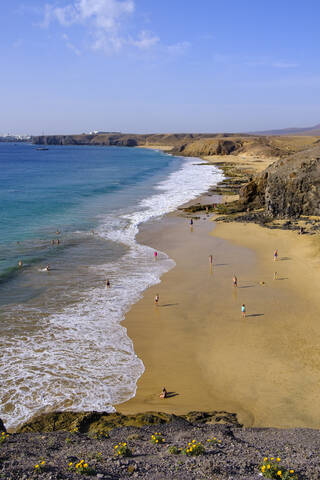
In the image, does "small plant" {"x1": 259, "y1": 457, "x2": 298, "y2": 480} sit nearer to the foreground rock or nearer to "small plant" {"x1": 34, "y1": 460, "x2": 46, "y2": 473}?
the foreground rock

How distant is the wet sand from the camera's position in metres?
12.7

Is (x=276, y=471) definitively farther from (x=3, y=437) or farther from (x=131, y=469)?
(x=3, y=437)

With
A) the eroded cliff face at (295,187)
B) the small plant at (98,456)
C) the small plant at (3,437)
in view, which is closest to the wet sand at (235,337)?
the small plant at (98,456)

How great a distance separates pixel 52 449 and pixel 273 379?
8.45 meters

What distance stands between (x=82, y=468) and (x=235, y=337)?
10.3m

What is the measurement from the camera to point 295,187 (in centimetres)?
3781

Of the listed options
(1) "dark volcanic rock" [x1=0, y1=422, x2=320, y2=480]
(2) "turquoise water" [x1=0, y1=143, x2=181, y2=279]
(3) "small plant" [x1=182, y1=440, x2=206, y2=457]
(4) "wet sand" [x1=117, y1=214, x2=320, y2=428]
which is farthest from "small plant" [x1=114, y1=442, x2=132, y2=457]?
(2) "turquoise water" [x1=0, y1=143, x2=181, y2=279]

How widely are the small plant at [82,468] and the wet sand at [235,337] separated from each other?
4.38 m

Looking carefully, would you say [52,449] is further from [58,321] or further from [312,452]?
[58,321]

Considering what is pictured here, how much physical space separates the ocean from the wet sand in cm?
109

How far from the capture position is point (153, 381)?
14031 millimetres

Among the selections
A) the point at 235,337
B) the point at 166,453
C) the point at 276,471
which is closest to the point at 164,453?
the point at 166,453

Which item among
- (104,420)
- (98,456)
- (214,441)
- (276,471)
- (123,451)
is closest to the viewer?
(276,471)

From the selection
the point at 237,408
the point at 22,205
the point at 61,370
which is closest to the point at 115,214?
the point at 22,205
